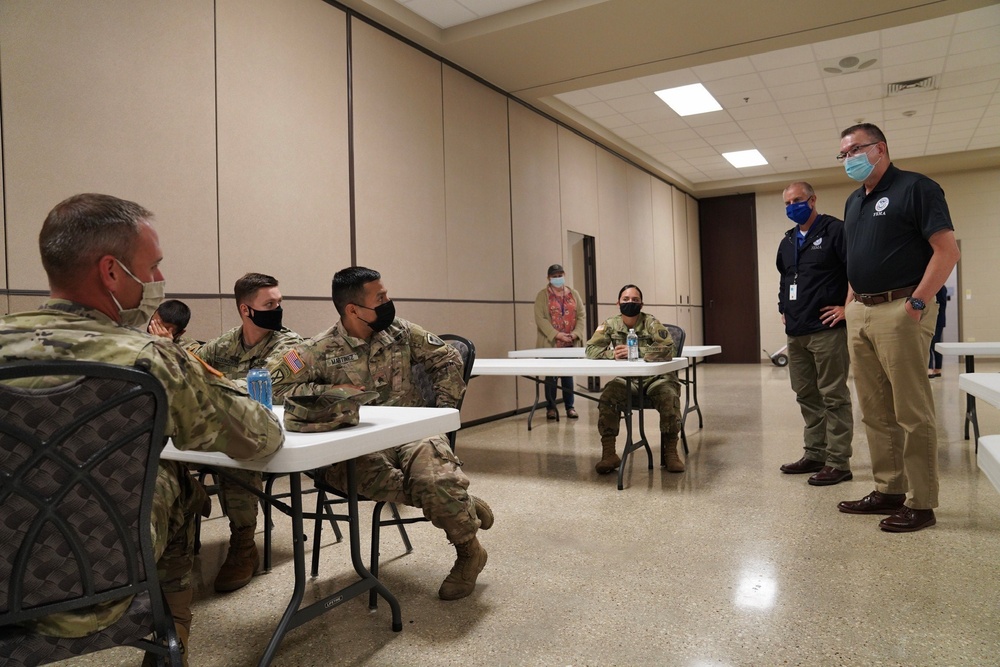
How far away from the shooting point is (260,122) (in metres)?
4.30

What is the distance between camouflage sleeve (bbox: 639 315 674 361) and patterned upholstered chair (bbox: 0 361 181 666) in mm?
3083

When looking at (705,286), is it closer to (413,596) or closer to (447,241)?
(447,241)

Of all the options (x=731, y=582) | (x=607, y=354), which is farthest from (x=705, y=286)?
(x=731, y=582)

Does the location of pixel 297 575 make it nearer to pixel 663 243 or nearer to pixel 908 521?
pixel 908 521

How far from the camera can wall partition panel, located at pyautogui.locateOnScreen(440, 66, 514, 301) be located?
6090 mm

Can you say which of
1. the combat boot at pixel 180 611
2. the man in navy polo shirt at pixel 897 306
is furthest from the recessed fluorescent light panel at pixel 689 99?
the combat boot at pixel 180 611

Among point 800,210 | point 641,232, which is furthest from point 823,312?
point 641,232

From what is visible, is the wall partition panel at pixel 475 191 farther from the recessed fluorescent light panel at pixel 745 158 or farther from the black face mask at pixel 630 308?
the recessed fluorescent light panel at pixel 745 158

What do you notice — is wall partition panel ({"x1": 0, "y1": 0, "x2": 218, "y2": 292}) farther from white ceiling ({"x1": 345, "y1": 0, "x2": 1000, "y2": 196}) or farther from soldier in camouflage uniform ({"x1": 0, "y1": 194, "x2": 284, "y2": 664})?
soldier in camouflage uniform ({"x1": 0, "y1": 194, "x2": 284, "y2": 664})

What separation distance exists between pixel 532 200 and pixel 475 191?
1.16m

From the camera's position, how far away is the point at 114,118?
137 inches

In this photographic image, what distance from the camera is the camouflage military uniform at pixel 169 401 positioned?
1.20 metres

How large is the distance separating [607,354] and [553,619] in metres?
2.50

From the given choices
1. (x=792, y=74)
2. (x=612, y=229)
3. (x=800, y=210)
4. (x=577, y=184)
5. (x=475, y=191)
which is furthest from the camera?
(x=612, y=229)
